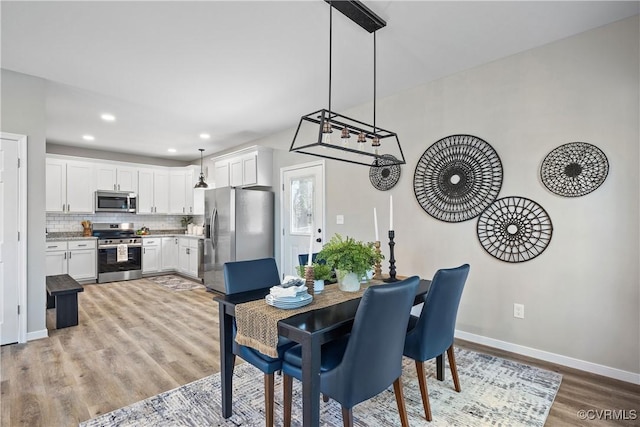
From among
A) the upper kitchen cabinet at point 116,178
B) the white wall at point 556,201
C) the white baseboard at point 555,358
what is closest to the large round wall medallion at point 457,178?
the white wall at point 556,201

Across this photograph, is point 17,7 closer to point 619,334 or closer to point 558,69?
point 558,69

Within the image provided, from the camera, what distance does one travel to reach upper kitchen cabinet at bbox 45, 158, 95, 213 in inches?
224

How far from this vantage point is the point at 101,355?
2.89m

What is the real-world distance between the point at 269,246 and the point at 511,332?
352cm

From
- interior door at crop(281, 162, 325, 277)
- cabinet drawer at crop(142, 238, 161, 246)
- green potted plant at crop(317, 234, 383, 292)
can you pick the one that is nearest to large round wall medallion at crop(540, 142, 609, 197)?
green potted plant at crop(317, 234, 383, 292)

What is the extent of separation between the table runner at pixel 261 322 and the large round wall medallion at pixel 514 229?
183 centimetres

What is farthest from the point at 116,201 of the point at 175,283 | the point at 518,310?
the point at 518,310

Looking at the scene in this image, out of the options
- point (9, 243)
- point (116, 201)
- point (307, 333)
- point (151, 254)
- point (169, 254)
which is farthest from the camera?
point (169, 254)

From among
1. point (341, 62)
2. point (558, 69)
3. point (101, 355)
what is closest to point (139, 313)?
point (101, 355)

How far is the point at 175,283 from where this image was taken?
5.98 m

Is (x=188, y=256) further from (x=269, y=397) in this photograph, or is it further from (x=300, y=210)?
(x=269, y=397)

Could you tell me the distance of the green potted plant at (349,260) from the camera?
2.08 m

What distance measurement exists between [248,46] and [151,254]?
5.27m

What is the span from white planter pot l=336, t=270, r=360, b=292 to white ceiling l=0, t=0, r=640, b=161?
5.84 ft
